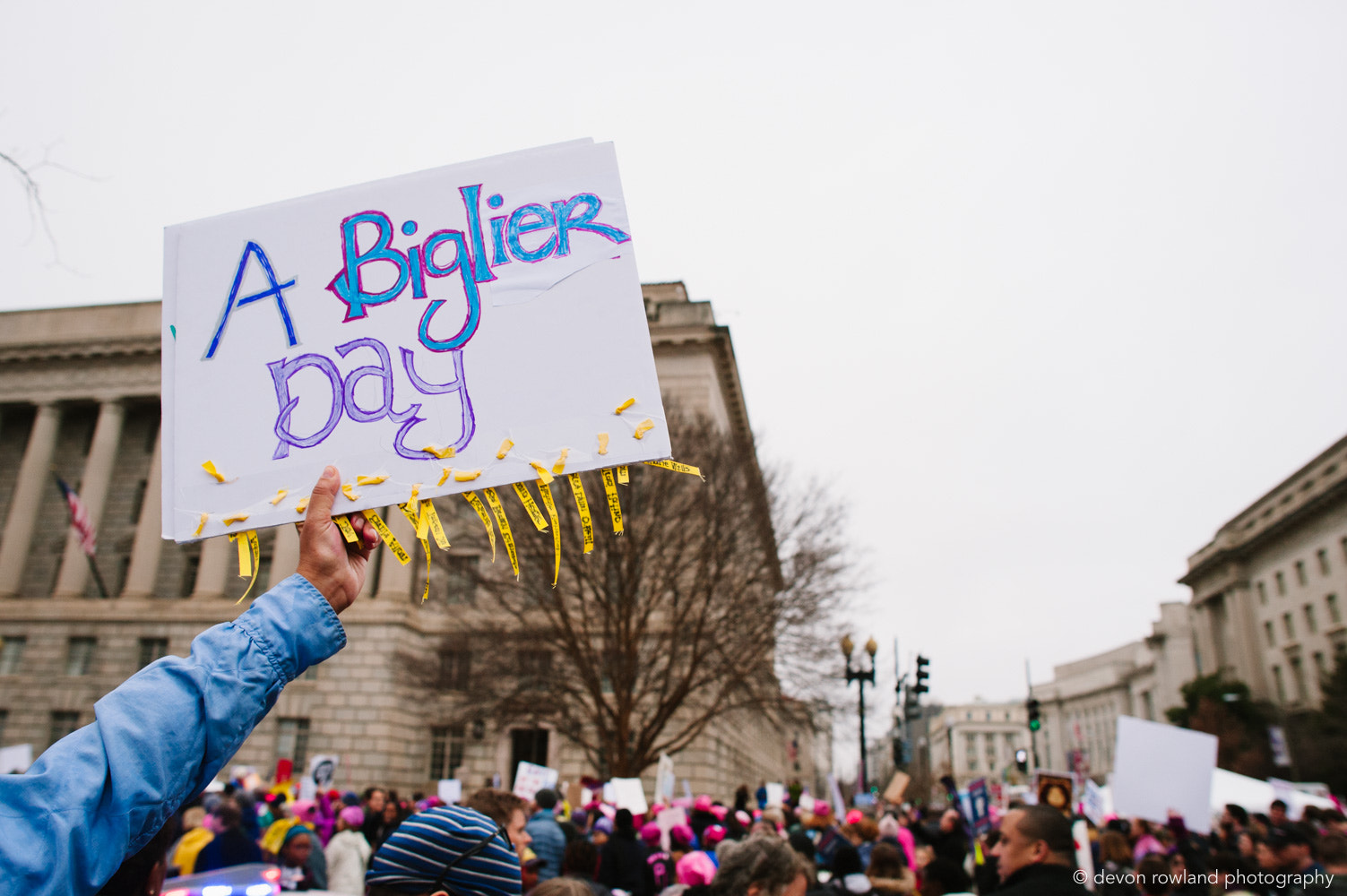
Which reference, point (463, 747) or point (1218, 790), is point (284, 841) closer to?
point (1218, 790)

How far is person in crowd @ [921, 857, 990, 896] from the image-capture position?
598cm

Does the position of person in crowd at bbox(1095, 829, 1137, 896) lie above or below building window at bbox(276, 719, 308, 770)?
below

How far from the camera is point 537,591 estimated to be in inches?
908

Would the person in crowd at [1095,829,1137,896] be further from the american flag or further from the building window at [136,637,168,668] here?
the building window at [136,637,168,668]

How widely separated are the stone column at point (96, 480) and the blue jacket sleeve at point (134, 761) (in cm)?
4525

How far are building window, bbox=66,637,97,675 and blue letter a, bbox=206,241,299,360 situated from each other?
142ft

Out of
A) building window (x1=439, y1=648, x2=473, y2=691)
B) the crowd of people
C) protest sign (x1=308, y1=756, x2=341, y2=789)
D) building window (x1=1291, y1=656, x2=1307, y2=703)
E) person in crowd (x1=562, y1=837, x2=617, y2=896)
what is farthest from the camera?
building window (x1=1291, y1=656, x2=1307, y2=703)

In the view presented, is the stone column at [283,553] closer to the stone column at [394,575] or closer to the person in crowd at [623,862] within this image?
the stone column at [394,575]

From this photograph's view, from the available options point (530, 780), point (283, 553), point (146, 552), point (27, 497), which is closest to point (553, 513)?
point (530, 780)

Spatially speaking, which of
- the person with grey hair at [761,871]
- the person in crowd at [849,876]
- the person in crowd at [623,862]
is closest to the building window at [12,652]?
the person in crowd at [623,862]

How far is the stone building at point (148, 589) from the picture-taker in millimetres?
33562

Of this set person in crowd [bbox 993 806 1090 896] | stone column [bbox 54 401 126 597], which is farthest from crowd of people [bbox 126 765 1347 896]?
stone column [bbox 54 401 126 597]

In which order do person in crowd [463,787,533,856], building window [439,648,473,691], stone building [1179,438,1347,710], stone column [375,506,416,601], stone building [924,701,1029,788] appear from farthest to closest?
stone building [924,701,1029,788]
stone building [1179,438,1347,710]
stone column [375,506,416,601]
building window [439,648,473,691]
person in crowd [463,787,533,856]

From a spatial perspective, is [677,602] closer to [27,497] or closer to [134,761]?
[134,761]
